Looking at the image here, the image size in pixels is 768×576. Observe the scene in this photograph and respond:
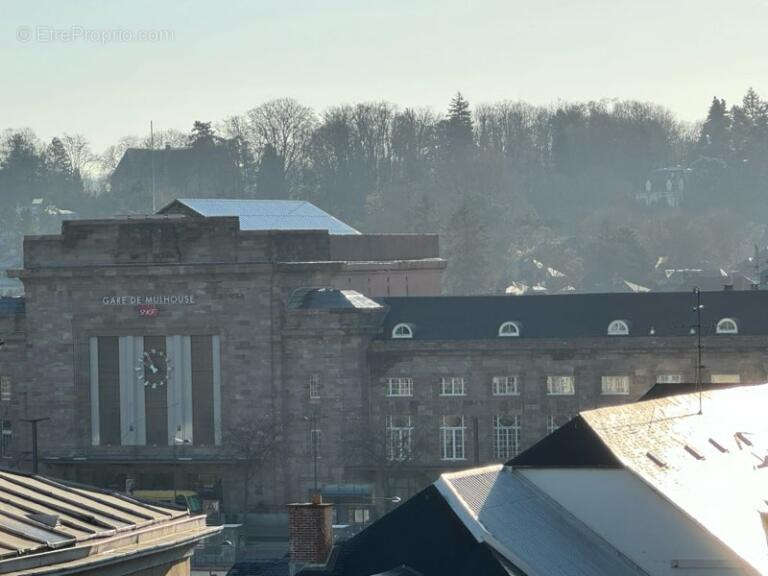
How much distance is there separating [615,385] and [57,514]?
2487 inches

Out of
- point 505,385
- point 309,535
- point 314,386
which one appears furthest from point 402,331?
point 309,535

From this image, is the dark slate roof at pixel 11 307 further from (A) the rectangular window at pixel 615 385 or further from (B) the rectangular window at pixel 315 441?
(A) the rectangular window at pixel 615 385

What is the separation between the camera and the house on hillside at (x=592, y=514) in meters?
42.2

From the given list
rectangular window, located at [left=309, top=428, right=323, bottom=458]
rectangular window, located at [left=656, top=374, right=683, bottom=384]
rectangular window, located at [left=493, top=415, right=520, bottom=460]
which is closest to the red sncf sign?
rectangular window, located at [left=309, top=428, right=323, bottom=458]

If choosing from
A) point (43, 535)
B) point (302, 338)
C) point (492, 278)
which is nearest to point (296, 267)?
point (302, 338)

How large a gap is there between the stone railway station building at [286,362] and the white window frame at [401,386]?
0.25ft

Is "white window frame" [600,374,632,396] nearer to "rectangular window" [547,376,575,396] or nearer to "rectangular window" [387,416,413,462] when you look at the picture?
"rectangular window" [547,376,575,396]

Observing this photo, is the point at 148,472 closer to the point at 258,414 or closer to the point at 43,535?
the point at 258,414

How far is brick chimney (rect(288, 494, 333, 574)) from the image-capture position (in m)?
46.5

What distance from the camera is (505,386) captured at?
10350 cm

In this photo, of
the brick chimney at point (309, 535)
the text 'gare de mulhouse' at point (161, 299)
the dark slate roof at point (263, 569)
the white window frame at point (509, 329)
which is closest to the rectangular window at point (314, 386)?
the text 'gare de mulhouse' at point (161, 299)

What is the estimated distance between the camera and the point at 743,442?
50688 mm

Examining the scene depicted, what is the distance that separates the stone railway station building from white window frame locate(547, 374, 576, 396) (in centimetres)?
6

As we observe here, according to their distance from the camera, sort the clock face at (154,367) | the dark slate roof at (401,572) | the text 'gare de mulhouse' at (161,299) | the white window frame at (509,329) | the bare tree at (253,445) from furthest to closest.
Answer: the clock face at (154,367)
the text 'gare de mulhouse' at (161,299)
the white window frame at (509,329)
the bare tree at (253,445)
the dark slate roof at (401,572)
